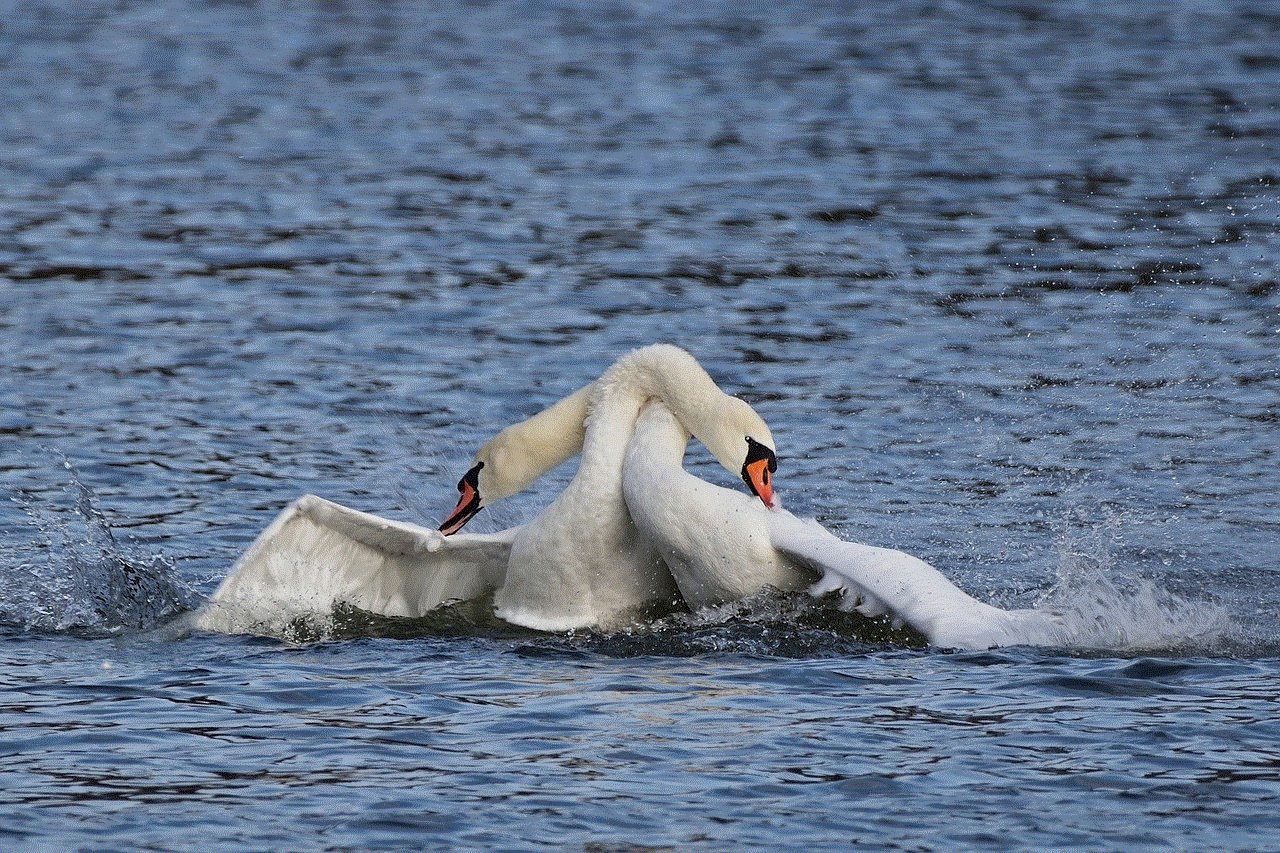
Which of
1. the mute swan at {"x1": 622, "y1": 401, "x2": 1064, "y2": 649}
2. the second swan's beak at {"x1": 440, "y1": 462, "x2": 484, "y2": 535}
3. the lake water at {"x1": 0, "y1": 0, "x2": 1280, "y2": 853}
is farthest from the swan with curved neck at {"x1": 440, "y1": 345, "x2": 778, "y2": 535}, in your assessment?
the lake water at {"x1": 0, "y1": 0, "x2": 1280, "y2": 853}

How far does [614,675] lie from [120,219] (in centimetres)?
1151

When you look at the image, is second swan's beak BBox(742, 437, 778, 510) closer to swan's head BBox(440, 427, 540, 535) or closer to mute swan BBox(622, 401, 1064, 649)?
mute swan BBox(622, 401, 1064, 649)

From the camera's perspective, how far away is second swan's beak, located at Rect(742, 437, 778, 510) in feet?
29.5

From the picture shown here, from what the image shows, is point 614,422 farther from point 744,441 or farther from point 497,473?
point 497,473

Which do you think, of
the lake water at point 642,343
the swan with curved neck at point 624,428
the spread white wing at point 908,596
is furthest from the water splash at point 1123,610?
the swan with curved neck at point 624,428

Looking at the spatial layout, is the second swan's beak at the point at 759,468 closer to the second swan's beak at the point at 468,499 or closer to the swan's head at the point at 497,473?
the swan's head at the point at 497,473

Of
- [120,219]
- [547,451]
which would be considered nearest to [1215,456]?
[547,451]

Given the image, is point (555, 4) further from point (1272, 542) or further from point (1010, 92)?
point (1272, 542)

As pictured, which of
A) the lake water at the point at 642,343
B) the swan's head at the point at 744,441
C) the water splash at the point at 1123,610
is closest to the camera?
the lake water at the point at 642,343

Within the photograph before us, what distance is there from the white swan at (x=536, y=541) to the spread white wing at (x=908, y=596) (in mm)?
406

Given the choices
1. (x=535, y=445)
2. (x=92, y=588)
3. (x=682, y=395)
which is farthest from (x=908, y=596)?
(x=92, y=588)

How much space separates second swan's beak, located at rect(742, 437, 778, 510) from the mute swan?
0.09 meters

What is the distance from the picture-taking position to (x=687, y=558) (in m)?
8.72

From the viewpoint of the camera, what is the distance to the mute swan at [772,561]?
8.26 metres
